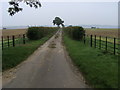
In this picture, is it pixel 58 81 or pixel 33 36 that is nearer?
pixel 58 81

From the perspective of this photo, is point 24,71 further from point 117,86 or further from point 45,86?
point 117,86

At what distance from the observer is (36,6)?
1469 cm

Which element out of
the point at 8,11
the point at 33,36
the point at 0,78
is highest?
the point at 8,11

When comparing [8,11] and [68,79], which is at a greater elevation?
[8,11]

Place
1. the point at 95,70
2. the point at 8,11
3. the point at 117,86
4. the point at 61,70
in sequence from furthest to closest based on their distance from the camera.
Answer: the point at 8,11
the point at 61,70
the point at 95,70
the point at 117,86

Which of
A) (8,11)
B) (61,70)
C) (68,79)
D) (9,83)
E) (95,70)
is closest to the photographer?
(9,83)

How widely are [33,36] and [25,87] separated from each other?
891 inches

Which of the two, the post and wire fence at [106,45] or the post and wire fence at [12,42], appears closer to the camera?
the post and wire fence at [106,45]

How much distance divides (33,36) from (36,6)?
44.9ft

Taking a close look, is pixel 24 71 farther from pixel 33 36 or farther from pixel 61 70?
pixel 33 36

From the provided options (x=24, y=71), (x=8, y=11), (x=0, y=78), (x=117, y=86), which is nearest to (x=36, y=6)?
(x=8, y=11)

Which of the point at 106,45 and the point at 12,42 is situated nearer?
the point at 106,45

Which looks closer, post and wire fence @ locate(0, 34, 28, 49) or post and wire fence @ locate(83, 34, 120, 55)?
post and wire fence @ locate(83, 34, 120, 55)

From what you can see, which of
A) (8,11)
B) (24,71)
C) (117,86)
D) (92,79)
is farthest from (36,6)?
(117,86)
